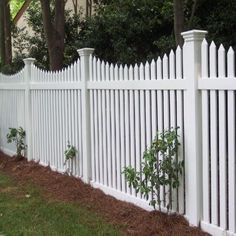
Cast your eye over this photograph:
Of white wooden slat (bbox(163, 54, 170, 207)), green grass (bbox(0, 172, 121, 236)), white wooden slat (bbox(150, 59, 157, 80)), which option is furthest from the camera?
white wooden slat (bbox(150, 59, 157, 80))

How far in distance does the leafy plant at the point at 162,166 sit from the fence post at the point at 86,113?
194cm

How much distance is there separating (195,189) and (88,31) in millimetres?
7614

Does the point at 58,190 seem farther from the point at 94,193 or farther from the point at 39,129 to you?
the point at 39,129

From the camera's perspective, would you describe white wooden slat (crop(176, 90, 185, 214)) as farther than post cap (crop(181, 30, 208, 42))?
Yes

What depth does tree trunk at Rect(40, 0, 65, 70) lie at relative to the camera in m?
10.5

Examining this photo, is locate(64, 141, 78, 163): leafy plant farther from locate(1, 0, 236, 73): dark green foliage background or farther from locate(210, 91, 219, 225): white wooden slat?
locate(210, 91, 219, 225): white wooden slat

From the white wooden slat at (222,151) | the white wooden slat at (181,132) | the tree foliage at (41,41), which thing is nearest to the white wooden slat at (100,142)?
the white wooden slat at (181,132)

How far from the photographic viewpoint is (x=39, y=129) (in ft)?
32.4

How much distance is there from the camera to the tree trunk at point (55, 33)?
34.5 feet

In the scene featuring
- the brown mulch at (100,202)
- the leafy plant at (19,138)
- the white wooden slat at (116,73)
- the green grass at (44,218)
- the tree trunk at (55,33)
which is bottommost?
the green grass at (44,218)

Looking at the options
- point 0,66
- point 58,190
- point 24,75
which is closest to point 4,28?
point 0,66

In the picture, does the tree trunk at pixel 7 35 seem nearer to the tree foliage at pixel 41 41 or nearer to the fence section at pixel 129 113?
the tree foliage at pixel 41 41

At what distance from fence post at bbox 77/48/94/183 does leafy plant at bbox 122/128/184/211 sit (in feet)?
6.36

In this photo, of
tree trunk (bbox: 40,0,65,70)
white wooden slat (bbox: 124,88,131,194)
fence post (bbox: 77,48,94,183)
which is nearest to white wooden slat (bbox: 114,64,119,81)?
white wooden slat (bbox: 124,88,131,194)
